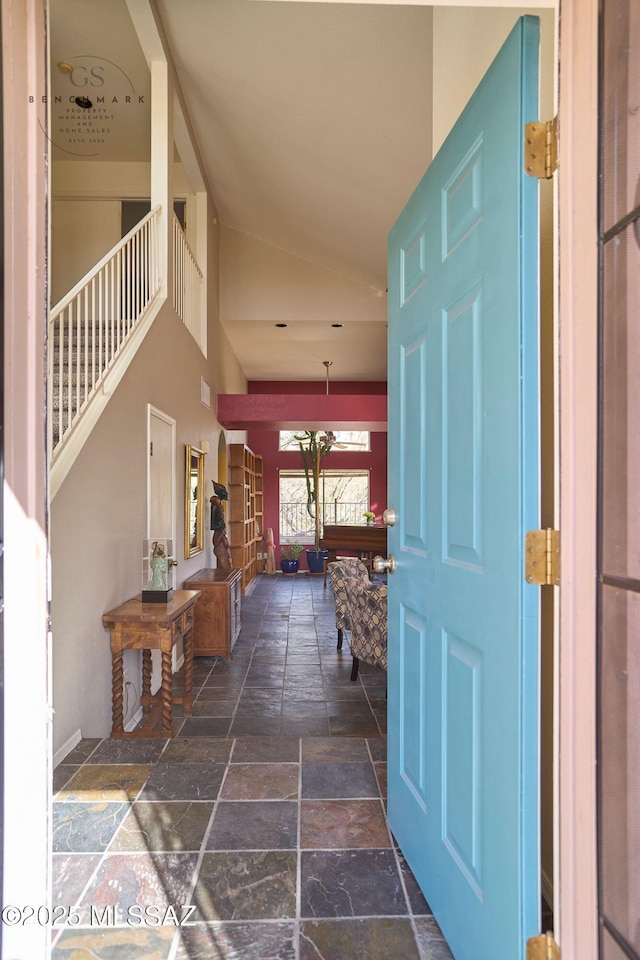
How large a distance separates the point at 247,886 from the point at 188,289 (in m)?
5.24

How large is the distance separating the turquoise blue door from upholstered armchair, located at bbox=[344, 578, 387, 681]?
195 cm

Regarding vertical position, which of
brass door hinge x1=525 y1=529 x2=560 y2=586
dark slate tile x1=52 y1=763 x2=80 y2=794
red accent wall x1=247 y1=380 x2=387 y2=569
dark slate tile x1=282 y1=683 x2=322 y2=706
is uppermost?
red accent wall x1=247 y1=380 x2=387 y2=569

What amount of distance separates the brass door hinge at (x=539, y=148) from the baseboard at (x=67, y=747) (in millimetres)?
2607

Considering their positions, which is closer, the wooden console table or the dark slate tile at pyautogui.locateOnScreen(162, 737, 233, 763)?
the dark slate tile at pyautogui.locateOnScreen(162, 737, 233, 763)

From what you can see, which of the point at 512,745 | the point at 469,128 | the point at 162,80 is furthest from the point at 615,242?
the point at 162,80

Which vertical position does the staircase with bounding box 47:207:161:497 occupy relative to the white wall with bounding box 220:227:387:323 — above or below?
below

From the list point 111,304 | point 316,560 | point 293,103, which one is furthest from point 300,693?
point 316,560

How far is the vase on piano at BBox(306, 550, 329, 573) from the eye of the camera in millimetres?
11758

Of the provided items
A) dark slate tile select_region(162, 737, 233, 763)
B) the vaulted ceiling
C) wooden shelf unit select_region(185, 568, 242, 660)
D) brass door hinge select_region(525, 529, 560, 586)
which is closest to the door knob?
brass door hinge select_region(525, 529, 560, 586)

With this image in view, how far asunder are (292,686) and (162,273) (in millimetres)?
3213

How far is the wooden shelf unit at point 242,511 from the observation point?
9.22 meters

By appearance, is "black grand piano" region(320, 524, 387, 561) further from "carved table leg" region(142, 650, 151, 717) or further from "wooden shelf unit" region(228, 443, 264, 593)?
"carved table leg" region(142, 650, 151, 717)

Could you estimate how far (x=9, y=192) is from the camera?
109 centimetres

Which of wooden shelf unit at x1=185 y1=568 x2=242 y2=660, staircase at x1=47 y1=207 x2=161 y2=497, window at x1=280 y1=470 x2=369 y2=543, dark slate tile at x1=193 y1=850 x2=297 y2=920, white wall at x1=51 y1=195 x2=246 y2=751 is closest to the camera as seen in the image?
dark slate tile at x1=193 y1=850 x2=297 y2=920
